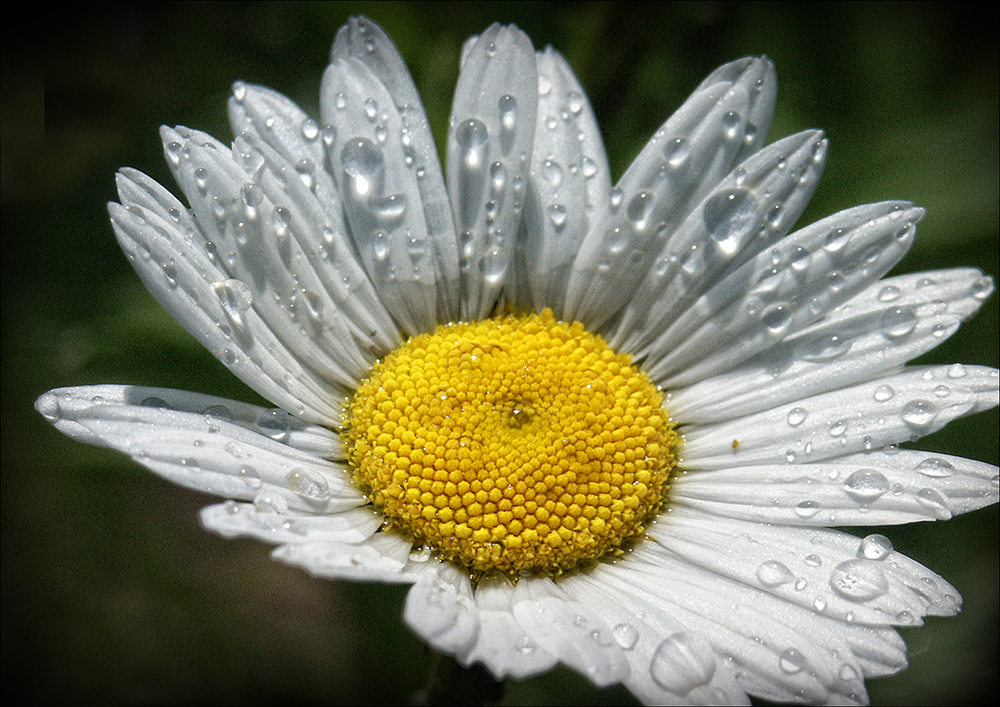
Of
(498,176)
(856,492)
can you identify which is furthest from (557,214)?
(856,492)

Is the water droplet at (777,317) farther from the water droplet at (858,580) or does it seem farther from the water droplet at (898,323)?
the water droplet at (858,580)

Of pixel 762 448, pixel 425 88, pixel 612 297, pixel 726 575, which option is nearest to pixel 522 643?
pixel 726 575

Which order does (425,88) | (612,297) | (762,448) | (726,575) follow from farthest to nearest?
(425,88), (612,297), (762,448), (726,575)

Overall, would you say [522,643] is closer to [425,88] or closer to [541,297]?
[541,297]

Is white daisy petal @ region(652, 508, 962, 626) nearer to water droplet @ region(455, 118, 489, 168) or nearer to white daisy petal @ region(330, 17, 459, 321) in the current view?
white daisy petal @ region(330, 17, 459, 321)

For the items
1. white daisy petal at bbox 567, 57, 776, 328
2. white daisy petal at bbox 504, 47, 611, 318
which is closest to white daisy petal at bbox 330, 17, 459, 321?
white daisy petal at bbox 504, 47, 611, 318

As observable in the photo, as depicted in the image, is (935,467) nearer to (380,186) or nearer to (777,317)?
(777,317)

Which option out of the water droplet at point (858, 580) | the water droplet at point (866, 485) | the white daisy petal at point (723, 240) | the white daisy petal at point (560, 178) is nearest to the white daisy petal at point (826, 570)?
the water droplet at point (858, 580)
